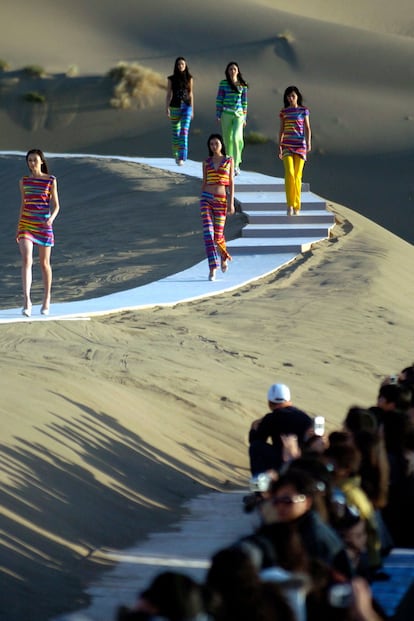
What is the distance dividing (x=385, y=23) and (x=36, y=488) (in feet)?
218

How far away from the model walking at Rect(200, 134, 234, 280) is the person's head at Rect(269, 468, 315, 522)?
1008 cm

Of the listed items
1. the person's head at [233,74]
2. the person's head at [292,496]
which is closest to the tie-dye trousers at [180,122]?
the person's head at [233,74]

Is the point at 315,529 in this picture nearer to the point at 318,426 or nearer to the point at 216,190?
the point at 318,426

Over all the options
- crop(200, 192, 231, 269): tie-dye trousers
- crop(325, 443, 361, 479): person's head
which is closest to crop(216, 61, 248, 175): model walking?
crop(200, 192, 231, 269): tie-dye trousers

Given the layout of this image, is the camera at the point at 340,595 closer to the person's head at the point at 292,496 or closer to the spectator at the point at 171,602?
the person's head at the point at 292,496

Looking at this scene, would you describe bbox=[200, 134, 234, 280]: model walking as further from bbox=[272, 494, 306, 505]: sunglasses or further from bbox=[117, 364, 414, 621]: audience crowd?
bbox=[272, 494, 306, 505]: sunglasses

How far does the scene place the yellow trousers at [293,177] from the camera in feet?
62.1

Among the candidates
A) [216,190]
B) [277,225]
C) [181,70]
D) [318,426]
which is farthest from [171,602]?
[181,70]

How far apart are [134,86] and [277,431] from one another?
38486 mm

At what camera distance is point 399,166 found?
38750 mm

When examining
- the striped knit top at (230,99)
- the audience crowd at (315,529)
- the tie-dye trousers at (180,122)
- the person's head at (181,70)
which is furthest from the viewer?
the tie-dye trousers at (180,122)

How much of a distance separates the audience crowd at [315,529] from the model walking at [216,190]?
7058mm

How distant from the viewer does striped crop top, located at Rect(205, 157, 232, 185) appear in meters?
15.5

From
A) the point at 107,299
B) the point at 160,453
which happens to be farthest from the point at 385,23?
the point at 160,453
